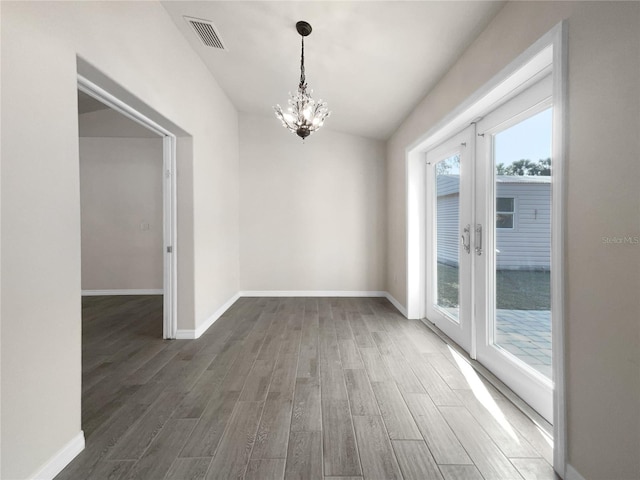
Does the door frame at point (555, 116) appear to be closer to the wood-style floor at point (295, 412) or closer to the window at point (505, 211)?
the wood-style floor at point (295, 412)

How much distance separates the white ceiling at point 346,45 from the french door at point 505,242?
71cm

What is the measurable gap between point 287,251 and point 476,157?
332 centimetres

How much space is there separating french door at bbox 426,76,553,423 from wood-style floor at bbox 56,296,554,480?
28cm

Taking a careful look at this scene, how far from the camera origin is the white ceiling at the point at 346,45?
2074mm

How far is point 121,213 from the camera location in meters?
5.29

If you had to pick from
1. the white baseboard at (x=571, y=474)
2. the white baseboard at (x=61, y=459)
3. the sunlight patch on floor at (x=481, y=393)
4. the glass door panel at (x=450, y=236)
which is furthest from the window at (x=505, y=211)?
the white baseboard at (x=61, y=459)

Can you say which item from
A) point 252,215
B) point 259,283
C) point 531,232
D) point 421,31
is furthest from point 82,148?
point 531,232

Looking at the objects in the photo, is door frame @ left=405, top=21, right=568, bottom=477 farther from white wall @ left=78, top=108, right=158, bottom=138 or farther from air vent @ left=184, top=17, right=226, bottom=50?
white wall @ left=78, top=108, right=158, bottom=138

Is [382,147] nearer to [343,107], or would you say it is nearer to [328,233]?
[343,107]

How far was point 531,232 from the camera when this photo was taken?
1983 mm

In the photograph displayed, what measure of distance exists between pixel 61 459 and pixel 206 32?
3442mm

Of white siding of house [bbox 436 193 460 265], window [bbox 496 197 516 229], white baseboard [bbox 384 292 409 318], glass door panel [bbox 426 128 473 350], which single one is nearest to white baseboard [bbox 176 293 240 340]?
white baseboard [bbox 384 292 409 318]

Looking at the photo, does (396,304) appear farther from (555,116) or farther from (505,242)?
(555,116)

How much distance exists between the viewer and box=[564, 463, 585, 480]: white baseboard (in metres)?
1.29
